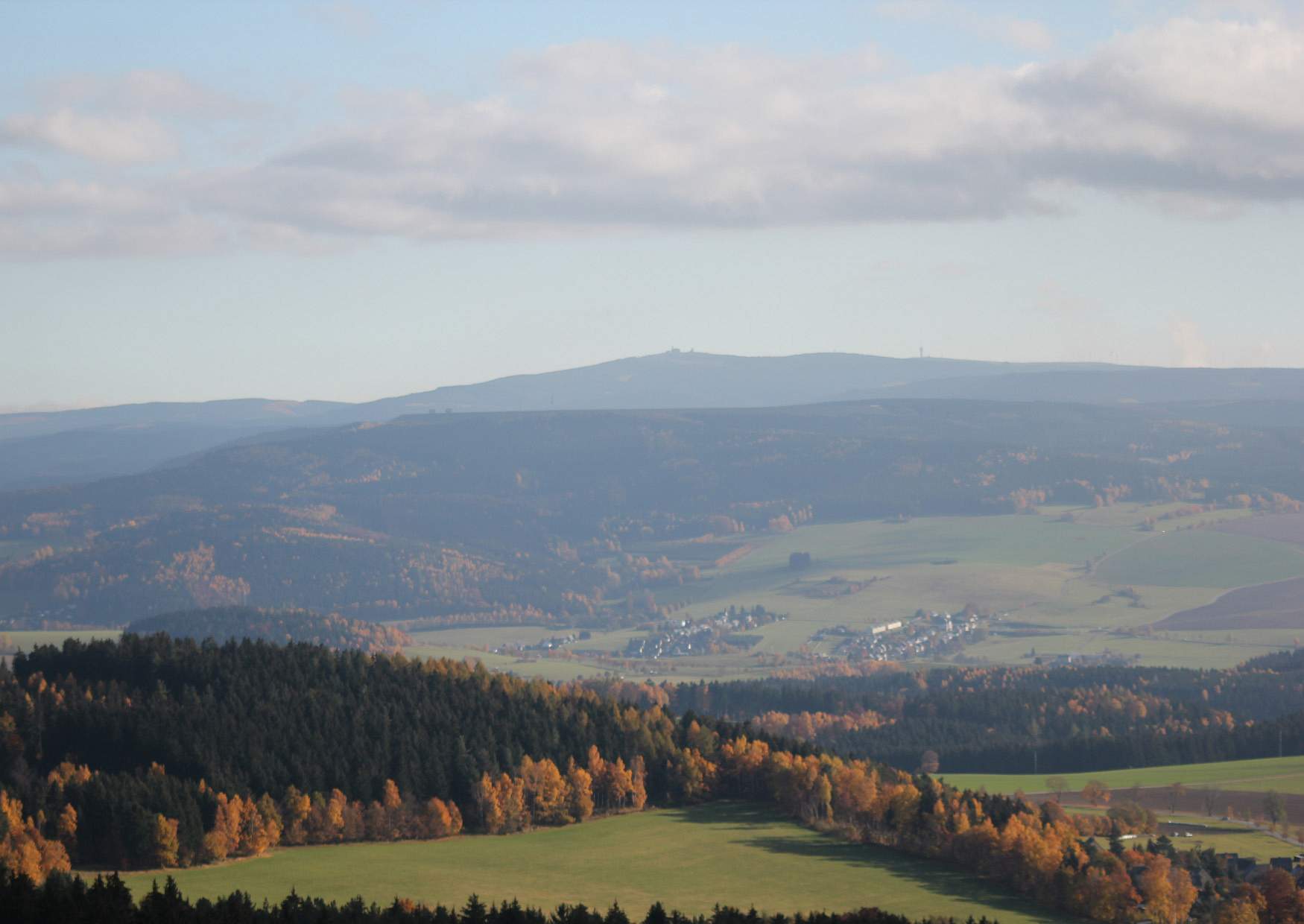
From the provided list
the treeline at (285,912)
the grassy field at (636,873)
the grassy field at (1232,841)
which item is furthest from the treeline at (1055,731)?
the treeline at (285,912)

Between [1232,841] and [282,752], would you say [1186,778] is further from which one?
[282,752]

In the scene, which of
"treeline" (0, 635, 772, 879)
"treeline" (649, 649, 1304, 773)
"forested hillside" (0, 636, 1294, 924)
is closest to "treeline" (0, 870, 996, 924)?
"forested hillside" (0, 636, 1294, 924)

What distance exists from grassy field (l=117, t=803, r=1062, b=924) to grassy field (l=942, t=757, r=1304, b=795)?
35293mm

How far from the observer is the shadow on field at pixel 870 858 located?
94375 millimetres

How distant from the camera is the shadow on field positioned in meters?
94.4

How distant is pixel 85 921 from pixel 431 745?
175ft

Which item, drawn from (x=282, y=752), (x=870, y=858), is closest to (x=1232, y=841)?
(x=870, y=858)

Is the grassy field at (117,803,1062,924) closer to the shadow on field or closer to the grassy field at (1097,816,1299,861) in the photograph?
the shadow on field

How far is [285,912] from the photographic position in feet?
253

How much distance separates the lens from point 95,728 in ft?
384

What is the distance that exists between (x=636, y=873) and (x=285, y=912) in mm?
Result: 27172

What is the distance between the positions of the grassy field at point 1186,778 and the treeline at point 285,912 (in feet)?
184

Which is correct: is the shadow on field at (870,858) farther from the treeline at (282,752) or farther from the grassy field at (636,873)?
the treeline at (282,752)

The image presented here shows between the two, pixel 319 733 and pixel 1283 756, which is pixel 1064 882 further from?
pixel 1283 756
